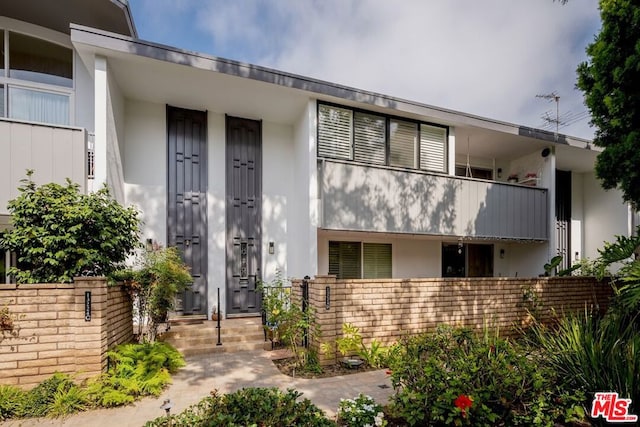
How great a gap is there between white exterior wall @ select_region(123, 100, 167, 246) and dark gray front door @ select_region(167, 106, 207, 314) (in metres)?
0.15

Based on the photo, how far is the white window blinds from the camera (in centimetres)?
845

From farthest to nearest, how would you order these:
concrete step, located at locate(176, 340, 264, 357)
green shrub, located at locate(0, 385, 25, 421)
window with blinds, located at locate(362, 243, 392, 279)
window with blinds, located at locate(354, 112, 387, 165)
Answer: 1. window with blinds, located at locate(362, 243, 392, 279)
2. window with blinds, located at locate(354, 112, 387, 165)
3. concrete step, located at locate(176, 340, 264, 357)
4. green shrub, located at locate(0, 385, 25, 421)

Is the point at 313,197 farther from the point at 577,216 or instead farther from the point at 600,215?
the point at 600,215

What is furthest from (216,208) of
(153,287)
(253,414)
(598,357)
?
(598,357)

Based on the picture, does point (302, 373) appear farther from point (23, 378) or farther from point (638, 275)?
point (638, 275)

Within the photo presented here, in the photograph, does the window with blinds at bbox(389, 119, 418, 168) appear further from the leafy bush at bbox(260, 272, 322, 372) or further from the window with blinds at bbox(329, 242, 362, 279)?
the leafy bush at bbox(260, 272, 322, 372)

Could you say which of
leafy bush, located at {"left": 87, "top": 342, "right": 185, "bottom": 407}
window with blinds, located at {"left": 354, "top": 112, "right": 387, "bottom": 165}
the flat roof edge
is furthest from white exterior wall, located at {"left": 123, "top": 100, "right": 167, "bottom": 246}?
window with blinds, located at {"left": 354, "top": 112, "right": 387, "bottom": 165}

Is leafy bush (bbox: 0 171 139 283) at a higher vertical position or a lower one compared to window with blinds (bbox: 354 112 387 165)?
lower

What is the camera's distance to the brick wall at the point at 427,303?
5.54 metres

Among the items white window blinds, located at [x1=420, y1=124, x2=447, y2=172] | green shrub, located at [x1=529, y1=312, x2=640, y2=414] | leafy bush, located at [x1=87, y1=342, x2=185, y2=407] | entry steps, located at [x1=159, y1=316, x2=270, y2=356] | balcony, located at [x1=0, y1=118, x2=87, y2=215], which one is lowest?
entry steps, located at [x1=159, y1=316, x2=270, y2=356]

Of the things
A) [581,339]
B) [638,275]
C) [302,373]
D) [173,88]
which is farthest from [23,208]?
[638,275]

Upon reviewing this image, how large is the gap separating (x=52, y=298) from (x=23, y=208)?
4.39 feet

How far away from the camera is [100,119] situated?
5.88 m

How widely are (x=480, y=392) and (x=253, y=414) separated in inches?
83.0
